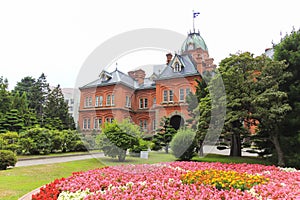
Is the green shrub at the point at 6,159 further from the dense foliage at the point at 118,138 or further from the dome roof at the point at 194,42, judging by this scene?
the dome roof at the point at 194,42

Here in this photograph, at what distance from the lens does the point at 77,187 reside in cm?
475

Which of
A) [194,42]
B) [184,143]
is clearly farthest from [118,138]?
[194,42]

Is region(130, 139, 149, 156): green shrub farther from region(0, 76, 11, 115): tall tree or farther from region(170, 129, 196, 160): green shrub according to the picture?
region(0, 76, 11, 115): tall tree

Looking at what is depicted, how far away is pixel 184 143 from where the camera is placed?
11242 millimetres

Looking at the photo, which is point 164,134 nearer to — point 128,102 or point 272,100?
point 128,102

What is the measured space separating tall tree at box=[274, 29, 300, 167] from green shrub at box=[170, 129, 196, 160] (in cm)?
393

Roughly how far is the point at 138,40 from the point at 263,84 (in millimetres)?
6118

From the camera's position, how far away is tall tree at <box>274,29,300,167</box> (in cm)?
964

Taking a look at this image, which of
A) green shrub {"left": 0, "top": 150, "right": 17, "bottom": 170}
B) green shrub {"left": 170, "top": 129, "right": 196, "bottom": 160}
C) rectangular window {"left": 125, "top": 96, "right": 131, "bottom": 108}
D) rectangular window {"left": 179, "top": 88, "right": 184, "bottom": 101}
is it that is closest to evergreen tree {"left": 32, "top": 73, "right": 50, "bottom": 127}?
rectangular window {"left": 179, "top": 88, "right": 184, "bottom": 101}

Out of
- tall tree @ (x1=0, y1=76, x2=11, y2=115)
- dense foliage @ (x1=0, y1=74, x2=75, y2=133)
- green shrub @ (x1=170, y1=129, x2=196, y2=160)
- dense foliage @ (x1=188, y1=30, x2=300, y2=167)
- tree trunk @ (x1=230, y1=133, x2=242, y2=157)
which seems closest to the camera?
dense foliage @ (x1=188, y1=30, x2=300, y2=167)

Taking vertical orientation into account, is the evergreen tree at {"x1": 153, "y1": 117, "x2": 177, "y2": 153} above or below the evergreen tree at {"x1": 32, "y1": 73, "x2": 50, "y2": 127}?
below

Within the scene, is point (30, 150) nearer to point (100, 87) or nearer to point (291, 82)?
point (100, 87)

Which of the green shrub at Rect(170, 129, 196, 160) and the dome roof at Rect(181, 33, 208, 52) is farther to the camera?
the dome roof at Rect(181, 33, 208, 52)

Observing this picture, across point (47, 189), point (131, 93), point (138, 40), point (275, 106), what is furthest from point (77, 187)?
point (275, 106)
